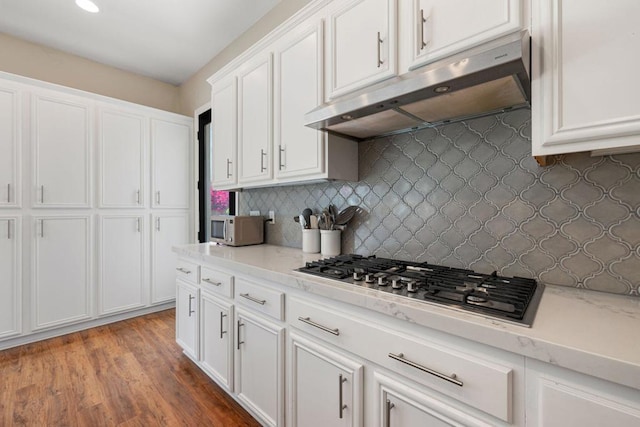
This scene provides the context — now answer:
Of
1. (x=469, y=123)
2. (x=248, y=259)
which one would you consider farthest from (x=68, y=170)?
(x=469, y=123)

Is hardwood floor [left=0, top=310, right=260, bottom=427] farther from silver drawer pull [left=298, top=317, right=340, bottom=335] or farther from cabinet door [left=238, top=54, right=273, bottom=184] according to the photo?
cabinet door [left=238, top=54, right=273, bottom=184]

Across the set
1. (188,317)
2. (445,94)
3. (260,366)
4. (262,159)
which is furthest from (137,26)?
(260,366)

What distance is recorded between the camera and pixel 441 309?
90 cm

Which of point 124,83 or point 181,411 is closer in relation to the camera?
point 181,411

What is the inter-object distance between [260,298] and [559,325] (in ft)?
4.00

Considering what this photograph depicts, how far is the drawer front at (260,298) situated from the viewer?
4.71 feet

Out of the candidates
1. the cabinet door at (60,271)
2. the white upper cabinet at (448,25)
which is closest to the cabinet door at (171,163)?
the cabinet door at (60,271)

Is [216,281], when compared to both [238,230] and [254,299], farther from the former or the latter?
[238,230]

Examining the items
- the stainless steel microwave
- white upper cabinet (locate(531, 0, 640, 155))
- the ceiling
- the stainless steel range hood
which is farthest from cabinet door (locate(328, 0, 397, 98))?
the ceiling

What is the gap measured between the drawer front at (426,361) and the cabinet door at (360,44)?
1096 millimetres

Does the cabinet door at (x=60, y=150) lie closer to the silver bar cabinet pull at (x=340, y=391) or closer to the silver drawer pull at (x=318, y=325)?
the silver drawer pull at (x=318, y=325)

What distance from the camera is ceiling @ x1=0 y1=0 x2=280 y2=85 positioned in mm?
2521

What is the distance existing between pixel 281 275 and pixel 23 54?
376 cm

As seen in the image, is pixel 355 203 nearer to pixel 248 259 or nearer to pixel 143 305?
pixel 248 259
